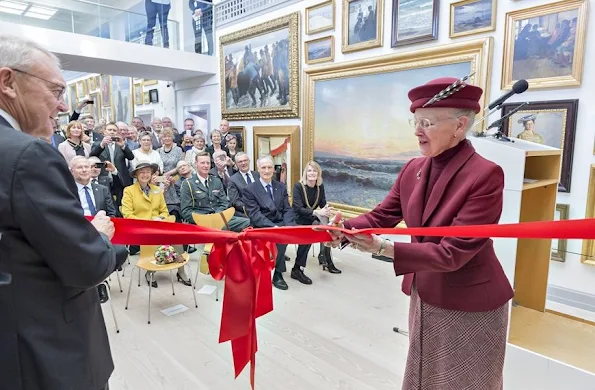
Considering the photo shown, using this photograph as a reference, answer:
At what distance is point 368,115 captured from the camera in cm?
551

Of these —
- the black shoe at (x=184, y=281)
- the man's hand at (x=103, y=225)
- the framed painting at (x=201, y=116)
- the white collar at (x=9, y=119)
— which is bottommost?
the black shoe at (x=184, y=281)

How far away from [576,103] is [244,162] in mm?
3599

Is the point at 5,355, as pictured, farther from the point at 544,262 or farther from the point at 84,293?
the point at 544,262

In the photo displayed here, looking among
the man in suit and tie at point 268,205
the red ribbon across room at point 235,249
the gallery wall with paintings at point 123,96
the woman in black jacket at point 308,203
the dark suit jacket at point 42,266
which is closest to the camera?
the dark suit jacket at point 42,266

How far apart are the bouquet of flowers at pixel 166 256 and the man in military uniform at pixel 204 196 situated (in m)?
0.80

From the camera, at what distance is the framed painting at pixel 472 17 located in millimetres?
4180

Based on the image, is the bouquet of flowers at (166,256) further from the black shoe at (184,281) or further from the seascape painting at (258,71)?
the seascape painting at (258,71)

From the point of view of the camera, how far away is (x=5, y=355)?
103 cm

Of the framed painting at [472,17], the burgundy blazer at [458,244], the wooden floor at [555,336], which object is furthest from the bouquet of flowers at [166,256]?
the framed painting at [472,17]

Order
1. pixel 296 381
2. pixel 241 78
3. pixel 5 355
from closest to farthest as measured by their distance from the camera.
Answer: pixel 5 355 → pixel 296 381 → pixel 241 78

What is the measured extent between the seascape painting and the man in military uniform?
2.42 metres

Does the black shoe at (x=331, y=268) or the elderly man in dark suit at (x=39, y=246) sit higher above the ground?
the elderly man in dark suit at (x=39, y=246)

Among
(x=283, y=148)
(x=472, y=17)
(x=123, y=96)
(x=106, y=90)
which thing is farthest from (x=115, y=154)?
(x=106, y=90)

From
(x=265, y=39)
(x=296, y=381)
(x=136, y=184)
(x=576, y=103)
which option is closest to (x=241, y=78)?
(x=265, y=39)
